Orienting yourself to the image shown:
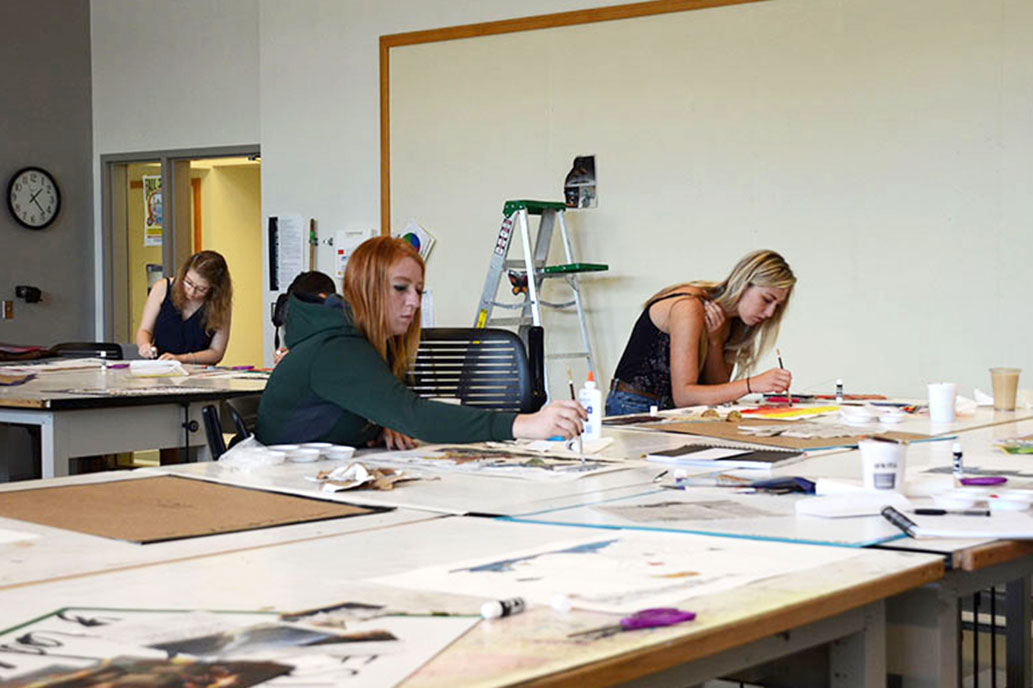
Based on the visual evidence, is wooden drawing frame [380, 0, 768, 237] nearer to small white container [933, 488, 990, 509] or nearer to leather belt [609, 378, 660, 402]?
leather belt [609, 378, 660, 402]

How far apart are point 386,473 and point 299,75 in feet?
19.9

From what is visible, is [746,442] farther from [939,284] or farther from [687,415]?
[939,284]

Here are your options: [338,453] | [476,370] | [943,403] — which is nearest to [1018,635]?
[943,403]

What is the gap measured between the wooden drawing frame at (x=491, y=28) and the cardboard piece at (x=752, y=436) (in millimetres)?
3806

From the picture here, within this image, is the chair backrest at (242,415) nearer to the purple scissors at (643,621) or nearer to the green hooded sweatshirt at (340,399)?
the green hooded sweatshirt at (340,399)

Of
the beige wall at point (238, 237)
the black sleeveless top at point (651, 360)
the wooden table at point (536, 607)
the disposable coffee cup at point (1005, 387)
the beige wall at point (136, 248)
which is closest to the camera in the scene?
the wooden table at point (536, 607)

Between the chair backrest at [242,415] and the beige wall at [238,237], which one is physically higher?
the beige wall at [238,237]

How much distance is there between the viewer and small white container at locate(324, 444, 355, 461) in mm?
2562

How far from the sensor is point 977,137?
585cm

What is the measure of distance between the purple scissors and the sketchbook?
1173 mm

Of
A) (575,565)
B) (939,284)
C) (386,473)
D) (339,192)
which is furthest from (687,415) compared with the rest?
(339,192)

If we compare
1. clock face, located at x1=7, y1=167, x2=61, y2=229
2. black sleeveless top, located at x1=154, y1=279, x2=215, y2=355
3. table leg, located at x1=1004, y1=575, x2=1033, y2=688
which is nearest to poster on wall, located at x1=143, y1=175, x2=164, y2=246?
clock face, located at x1=7, y1=167, x2=61, y2=229

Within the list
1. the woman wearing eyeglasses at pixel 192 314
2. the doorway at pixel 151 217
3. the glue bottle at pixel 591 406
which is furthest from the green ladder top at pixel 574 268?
the glue bottle at pixel 591 406

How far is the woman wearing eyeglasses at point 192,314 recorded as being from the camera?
227 inches
